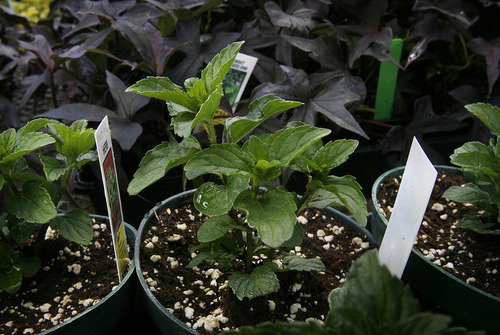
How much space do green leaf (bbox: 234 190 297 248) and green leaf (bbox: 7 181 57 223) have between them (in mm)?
347

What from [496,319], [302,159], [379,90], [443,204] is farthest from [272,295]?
[379,90]

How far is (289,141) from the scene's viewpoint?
0.68 m

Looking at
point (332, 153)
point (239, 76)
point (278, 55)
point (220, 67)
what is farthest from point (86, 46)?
point (332, 153)

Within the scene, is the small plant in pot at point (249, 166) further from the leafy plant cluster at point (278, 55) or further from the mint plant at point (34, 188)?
the leafy plant cluster at point (278, 55)

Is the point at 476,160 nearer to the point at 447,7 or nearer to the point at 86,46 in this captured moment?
the point at 447,7

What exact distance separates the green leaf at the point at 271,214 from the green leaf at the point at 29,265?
463 millimetres

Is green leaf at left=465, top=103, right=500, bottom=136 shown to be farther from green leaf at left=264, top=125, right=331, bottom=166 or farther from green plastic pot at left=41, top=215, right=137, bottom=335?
green plastic pot at left=41, top=215, right=137, bottom=335

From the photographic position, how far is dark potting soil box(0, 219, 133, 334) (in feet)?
2.74

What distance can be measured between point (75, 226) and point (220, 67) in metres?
0.43

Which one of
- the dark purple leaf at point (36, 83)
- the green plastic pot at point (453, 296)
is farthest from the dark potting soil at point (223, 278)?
the dark purple leaf at point (36, 83)

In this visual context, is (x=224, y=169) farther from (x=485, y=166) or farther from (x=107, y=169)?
(x=485, y=166)

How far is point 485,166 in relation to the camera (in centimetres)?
87

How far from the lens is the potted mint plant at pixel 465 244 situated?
0.80 m

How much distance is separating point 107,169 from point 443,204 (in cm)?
74
